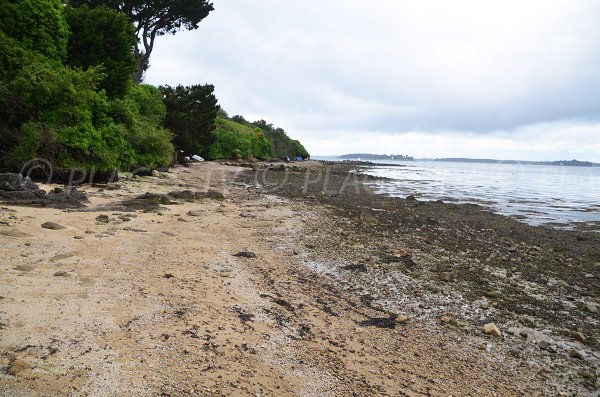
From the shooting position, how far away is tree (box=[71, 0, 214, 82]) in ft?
90.2

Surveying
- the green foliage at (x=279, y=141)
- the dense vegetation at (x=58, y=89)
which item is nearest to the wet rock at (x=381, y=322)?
the dense vegetation at (x=58, y=89)

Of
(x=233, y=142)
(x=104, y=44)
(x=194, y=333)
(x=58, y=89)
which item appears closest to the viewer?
(x=194, y=333)

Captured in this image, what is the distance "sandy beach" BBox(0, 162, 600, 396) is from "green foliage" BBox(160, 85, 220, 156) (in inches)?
1029

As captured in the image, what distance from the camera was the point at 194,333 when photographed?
329 cm

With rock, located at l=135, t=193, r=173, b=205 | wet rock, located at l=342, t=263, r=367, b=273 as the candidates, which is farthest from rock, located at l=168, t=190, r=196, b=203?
wet rock, located at l=342, t=263, r=367, b=273

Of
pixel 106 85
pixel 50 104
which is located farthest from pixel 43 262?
pixel 106 85

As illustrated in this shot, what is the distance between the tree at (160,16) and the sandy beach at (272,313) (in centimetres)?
2538

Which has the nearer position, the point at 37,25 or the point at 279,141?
the point at 37,25


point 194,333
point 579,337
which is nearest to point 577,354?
point 579,337

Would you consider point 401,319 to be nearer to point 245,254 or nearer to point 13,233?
point 245,254

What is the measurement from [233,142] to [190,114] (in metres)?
13.0

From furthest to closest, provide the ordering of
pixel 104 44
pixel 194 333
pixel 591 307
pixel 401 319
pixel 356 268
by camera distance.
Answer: pixel 104 44 < pixel 356 268 < pixel 591 307 < pixel 401 319 < pixel 194 333

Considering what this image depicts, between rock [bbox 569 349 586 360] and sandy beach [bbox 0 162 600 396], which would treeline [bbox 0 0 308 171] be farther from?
rock [bbox 569 349 586 360]

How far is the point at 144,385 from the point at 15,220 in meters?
5.29
